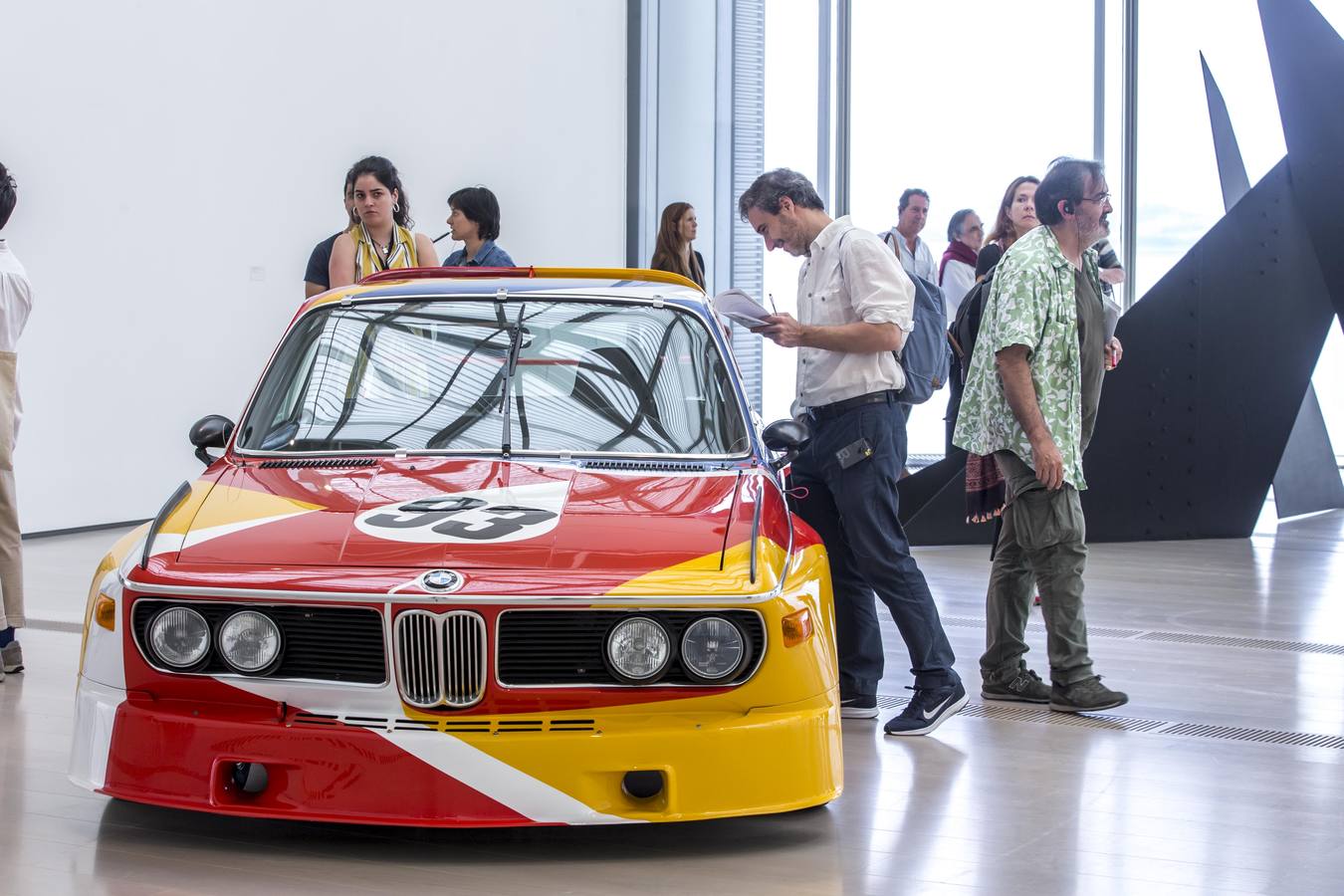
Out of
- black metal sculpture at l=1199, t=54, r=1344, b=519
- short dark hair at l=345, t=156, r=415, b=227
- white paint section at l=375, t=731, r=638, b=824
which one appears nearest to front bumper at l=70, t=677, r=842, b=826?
white paint section at l=375, t=731, r=638, b=824

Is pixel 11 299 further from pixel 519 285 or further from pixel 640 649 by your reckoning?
pixel 640 649

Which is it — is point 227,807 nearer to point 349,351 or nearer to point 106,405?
point 349,351

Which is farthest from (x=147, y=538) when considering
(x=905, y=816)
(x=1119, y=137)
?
(x=1119, y=137)

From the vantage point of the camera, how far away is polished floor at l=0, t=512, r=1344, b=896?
3057mm

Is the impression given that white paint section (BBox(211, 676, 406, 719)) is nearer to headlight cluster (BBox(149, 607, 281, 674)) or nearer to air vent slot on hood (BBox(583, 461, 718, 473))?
headlight cluster (BBox(149, 607, 281, 674))

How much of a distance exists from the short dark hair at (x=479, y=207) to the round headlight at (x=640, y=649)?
11.3ft

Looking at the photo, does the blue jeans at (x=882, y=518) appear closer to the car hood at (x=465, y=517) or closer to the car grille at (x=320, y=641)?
the car hood at (x=465, y=517)

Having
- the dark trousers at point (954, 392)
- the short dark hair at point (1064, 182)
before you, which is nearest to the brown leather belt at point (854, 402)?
the short dark hair at point (1064, 182)

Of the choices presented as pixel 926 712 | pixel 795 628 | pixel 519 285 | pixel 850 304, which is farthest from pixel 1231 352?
pixel 795 628

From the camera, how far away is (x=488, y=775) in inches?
117

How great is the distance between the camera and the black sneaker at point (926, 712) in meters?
4.40

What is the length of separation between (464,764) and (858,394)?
6.26 ft

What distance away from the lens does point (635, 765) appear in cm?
300

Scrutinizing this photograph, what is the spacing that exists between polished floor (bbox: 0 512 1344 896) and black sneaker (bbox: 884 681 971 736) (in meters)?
0.04
